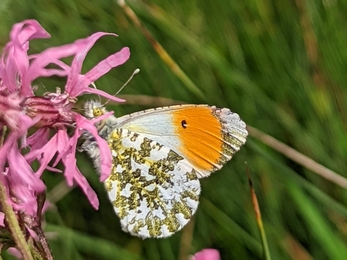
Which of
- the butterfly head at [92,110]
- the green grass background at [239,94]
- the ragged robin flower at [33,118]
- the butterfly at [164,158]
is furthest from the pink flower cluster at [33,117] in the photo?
the green grass background at [239,94]

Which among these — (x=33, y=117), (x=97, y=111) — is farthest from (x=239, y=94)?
(x=33, y=117)

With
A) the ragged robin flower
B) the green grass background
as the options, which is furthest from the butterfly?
the ragged robin flower

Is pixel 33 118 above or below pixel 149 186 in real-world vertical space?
above

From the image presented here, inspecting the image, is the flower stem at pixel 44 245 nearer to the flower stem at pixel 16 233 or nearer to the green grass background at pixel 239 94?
the flower stem at pixel 16 233

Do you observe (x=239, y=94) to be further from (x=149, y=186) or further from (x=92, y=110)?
(x=92, y=110)

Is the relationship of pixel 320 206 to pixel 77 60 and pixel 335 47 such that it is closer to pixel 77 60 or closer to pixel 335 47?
pixel 335 47

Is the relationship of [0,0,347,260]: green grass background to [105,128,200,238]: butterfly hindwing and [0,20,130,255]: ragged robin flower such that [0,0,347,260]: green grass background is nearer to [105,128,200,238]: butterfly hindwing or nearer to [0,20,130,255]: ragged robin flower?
[105,128,200,238]: butterfly hindwing

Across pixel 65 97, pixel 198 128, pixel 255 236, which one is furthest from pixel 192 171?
pixel 65 97
